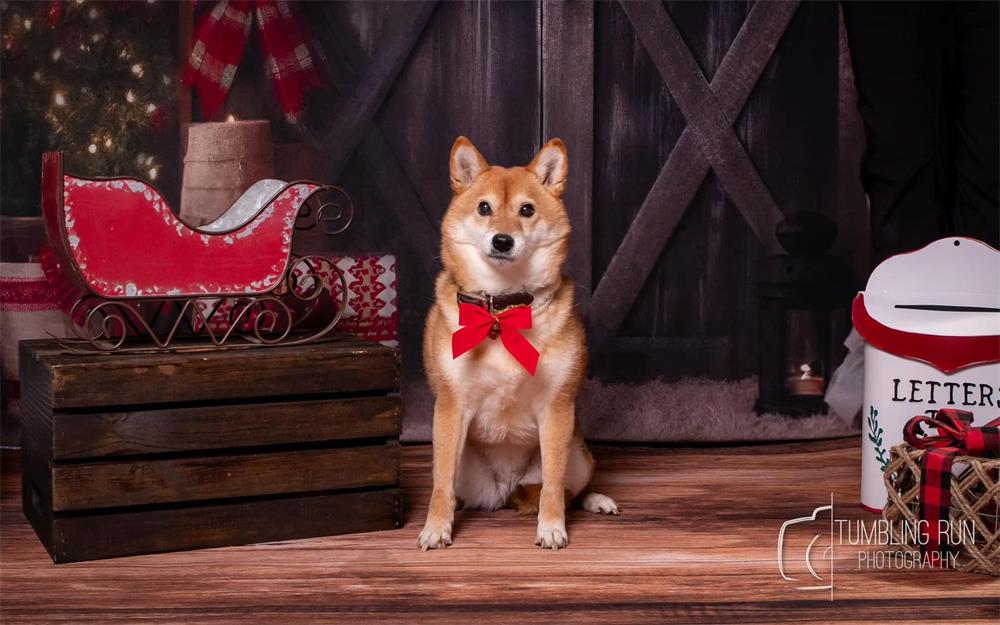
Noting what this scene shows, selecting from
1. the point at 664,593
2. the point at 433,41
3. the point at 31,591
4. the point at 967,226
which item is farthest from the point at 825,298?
the point at 31,591

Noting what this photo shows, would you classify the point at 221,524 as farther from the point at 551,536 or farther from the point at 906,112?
the point at 906,112

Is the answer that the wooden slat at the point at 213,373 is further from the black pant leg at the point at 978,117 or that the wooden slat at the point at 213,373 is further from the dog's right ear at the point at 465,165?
the black pant leg at the point at 978,117

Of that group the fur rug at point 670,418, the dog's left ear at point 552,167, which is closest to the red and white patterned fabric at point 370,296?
the fur rug at point 670,418

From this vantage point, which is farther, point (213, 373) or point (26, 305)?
point (26, 305)

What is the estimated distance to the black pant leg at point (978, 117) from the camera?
3.01m

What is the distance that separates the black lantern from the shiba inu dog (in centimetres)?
127

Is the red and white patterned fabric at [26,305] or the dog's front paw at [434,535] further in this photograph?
the red and white patterned fabric at [26,305]

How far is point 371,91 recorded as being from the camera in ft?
11.0

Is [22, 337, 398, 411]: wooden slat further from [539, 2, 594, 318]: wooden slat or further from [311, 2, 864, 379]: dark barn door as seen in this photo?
[539, 2, 594, 318]: wooden slat

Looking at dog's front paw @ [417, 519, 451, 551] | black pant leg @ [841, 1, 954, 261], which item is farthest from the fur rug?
dog's front paw @ [417, 519, 451, 551]

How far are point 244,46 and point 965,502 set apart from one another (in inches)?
95.8

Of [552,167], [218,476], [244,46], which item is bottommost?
[218,476]

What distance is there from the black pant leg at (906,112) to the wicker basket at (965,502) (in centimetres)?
116

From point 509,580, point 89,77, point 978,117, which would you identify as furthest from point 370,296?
point 978,117
